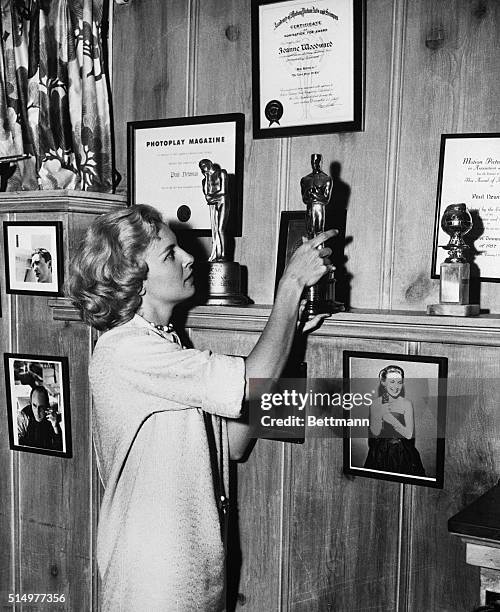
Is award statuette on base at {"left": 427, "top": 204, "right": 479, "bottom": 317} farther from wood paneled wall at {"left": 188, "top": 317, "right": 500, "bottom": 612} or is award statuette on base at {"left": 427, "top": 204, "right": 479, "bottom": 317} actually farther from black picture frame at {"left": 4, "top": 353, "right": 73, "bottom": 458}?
black picture frame at {"left": 4, "top": 353, "right": 73, "bottom": 458}

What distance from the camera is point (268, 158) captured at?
2172 mm

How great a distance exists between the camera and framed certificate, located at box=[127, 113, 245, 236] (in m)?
2.21

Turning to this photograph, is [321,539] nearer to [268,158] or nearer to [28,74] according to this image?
[268,158]

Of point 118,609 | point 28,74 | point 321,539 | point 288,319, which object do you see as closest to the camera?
point 288,319

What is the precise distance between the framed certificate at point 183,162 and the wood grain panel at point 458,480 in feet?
2.63

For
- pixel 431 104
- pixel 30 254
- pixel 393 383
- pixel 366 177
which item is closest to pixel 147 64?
pixel 30 254

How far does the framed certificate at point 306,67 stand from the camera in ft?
6.63

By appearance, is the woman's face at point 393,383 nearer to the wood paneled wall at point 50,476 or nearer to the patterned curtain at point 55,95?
the wood paneled wall at point 50,476

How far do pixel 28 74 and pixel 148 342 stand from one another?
1.19 metres

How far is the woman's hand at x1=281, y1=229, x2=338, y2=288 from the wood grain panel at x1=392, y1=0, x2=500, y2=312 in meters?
0.29

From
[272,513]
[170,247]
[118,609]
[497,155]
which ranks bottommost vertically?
[118,609]

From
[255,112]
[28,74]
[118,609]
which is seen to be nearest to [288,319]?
[255,112]

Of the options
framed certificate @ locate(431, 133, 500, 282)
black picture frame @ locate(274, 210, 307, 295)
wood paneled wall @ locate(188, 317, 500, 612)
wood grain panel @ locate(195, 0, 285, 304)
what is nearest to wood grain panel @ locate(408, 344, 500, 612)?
wood paneled wall @ locate(188, 317, 500, 612)

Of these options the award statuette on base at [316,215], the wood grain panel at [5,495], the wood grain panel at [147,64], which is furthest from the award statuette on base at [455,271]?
the wood grain panel at [5,495]
